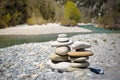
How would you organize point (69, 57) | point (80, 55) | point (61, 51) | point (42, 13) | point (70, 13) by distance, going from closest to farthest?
point (80, 55) → point (61, 51) → point (69, 57) → point (42, 13) → point (70, 13)

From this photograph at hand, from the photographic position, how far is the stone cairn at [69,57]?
7.00 meters

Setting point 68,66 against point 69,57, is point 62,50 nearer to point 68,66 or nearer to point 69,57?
point 69,57

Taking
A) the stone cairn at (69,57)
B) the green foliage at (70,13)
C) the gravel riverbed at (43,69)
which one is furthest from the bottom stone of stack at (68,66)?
the green foliage at (70,13)

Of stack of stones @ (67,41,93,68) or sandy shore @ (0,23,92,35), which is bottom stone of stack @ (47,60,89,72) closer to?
stack of stones @ (67,41,93,68)

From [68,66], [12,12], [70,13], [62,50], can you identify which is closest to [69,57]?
[62,50]

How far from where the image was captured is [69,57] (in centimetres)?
736

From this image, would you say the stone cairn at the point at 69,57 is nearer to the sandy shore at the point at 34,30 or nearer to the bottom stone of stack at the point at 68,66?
the bottom stone of stack at the point at 68,66

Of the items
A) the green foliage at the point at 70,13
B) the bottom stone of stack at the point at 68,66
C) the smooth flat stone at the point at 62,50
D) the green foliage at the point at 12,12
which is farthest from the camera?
the green foliage at the point at 70,13

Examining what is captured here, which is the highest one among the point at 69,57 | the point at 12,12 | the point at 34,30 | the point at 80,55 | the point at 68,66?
the point at 80,55

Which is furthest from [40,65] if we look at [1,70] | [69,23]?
[69,23]

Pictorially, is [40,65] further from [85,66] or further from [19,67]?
[85,66]

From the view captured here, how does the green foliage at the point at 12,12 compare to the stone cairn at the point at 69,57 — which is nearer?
the stone cairn at the point at 69,57

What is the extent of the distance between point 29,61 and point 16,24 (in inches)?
1039

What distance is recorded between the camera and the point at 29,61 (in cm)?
819
